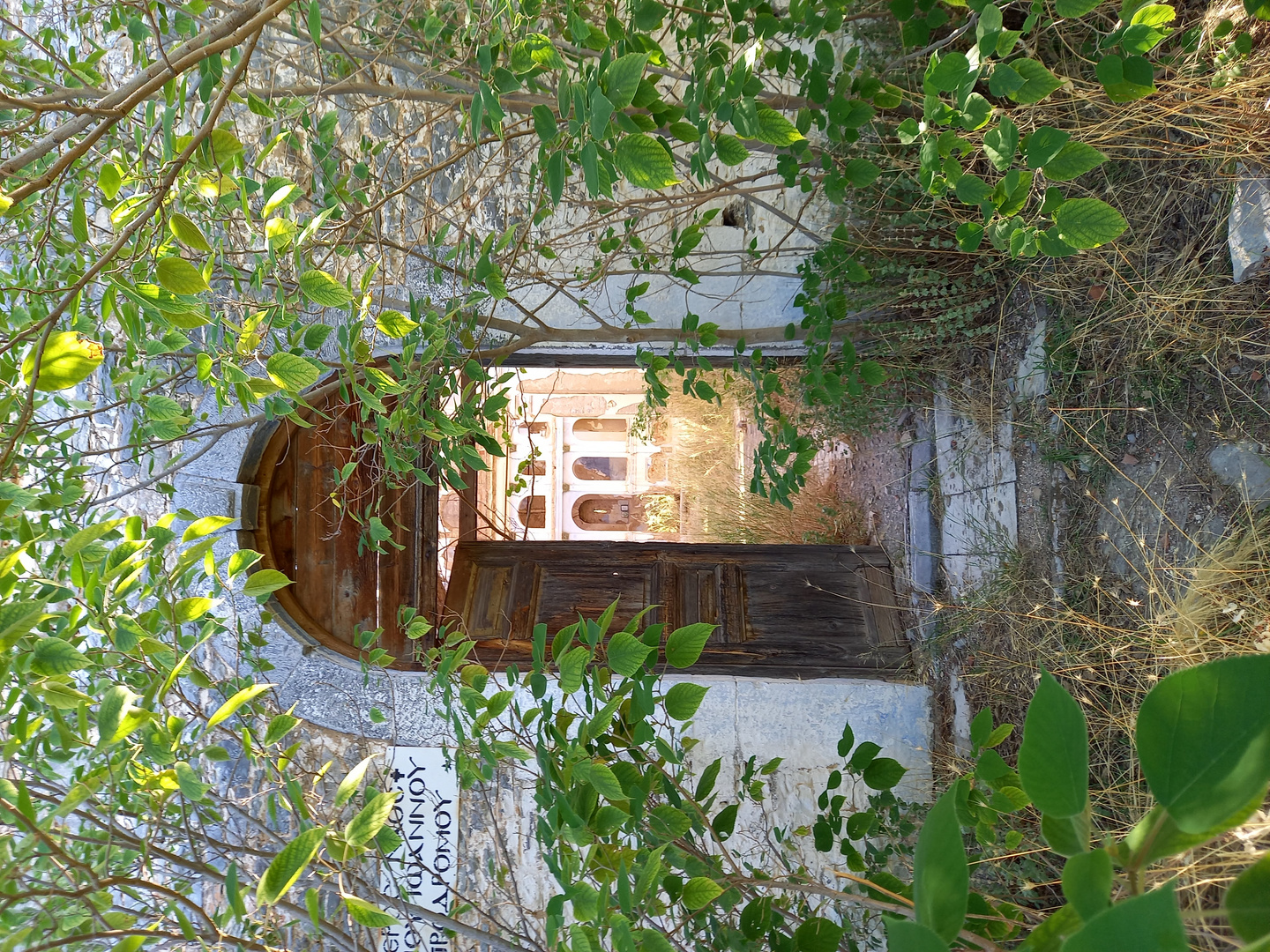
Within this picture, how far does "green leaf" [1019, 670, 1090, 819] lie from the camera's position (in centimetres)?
47

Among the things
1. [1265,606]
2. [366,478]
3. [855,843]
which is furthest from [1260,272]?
[366,478]

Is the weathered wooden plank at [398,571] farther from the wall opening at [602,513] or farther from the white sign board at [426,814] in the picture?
the wall opening at [602,513]

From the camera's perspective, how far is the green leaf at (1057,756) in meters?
0.47

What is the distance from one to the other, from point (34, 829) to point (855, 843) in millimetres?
2751

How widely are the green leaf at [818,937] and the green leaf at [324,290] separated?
1.33 metres

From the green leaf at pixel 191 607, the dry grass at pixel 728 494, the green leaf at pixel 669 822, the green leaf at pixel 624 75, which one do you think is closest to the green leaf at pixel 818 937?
the green leaf at pixel 669 822

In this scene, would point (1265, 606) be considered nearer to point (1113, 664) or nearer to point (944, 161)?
point (1113, 664)

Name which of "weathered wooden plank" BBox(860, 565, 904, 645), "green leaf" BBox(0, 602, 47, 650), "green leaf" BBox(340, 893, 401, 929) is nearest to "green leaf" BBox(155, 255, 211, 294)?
"green leaf" BBox(0, 602, 47, 650)

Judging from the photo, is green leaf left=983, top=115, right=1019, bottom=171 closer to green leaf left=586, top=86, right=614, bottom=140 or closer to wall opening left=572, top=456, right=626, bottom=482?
green leaf left=586, top=86, right=614, bottom=140

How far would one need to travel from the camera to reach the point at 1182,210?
2178mm

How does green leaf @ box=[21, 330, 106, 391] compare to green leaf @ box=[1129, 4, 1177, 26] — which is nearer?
green leaf @ box=[21, 330, 106, 391]

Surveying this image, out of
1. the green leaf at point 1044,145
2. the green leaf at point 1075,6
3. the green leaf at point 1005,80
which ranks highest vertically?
the green leaf at point 1075,6

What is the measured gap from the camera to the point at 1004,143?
4.37 ft

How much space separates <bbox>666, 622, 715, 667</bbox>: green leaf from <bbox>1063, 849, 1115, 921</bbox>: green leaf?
846 mm
